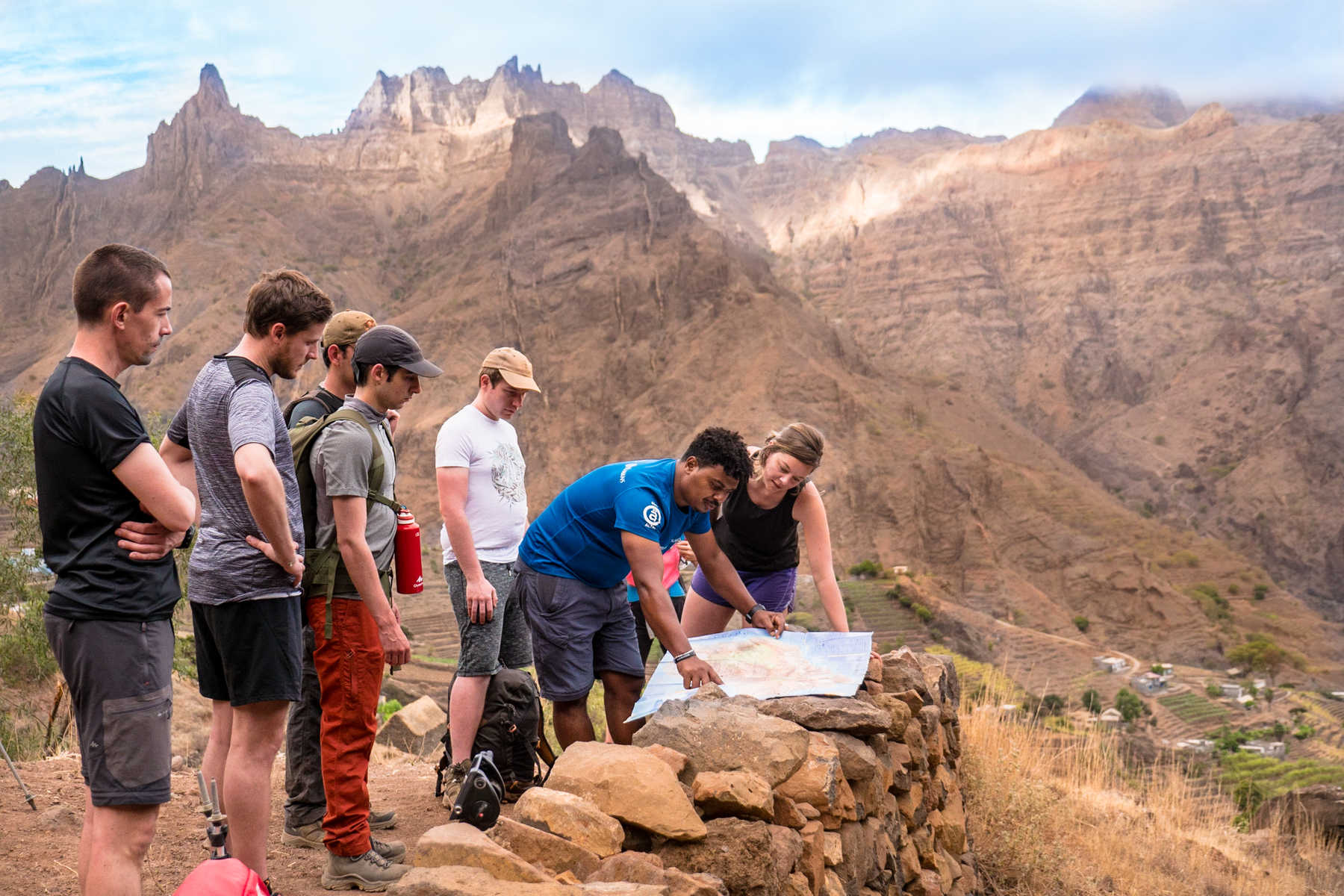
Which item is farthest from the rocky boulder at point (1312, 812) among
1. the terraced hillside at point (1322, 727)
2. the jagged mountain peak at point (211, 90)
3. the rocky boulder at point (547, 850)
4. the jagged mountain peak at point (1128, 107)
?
the jagged mountain peak at point (1128, 107)

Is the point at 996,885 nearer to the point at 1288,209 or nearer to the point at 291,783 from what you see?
the point at 291,783

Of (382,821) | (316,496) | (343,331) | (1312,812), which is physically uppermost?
(343,331)

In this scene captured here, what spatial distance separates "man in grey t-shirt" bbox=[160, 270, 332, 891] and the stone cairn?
93 cm

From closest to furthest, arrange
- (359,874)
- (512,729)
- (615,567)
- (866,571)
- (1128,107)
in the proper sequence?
1. (359,874)
2. (615,567)
3. (512,729)
4. (866,571)
5. (1128,107)

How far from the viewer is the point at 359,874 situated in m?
3.87

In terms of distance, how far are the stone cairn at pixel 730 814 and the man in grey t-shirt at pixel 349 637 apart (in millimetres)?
967

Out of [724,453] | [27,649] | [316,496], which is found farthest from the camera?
[27,649]

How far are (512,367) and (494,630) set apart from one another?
1258 mm

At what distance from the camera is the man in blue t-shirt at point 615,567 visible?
13.6ft

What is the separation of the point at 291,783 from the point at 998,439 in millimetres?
71159

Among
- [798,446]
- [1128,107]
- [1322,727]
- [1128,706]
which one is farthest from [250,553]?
[1128,107]

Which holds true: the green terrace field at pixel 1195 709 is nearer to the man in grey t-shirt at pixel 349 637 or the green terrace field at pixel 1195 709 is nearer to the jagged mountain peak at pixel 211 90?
the man in grey t-shirt at pixel 349 637

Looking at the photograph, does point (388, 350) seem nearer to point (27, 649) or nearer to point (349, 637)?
point (349, 637)

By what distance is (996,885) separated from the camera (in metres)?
5.86
